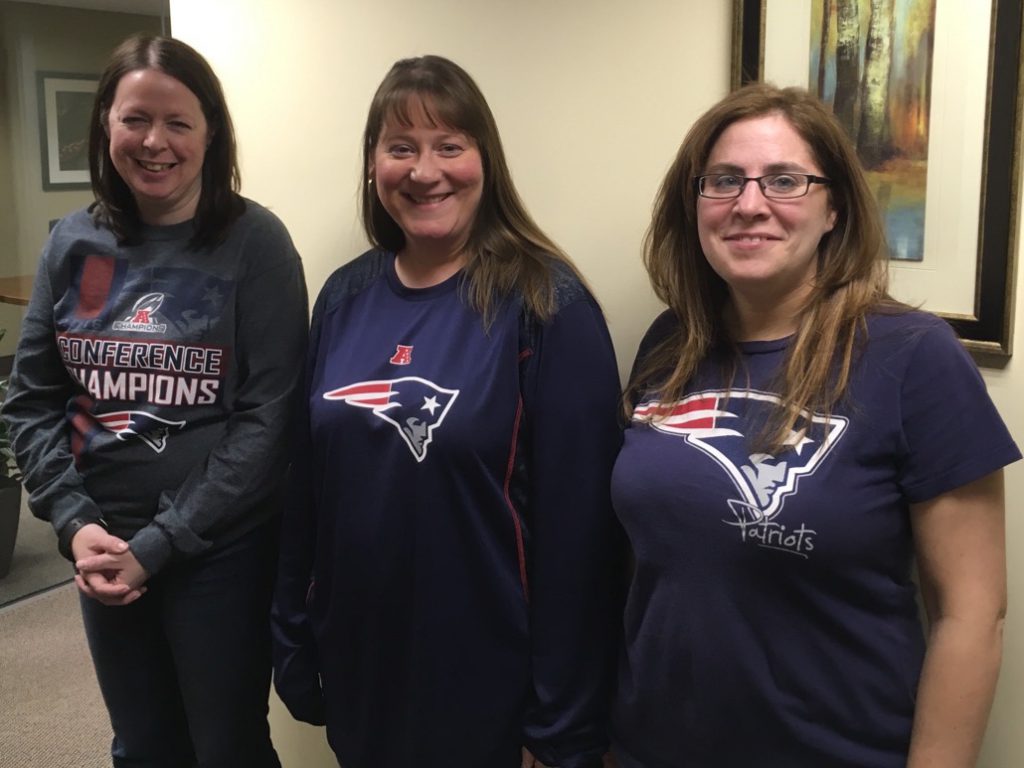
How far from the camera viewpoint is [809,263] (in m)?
1.19

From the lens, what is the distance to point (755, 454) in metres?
1.12

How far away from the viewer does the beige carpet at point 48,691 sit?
255 cm

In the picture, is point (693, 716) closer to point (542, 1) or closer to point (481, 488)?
point (481, 488)

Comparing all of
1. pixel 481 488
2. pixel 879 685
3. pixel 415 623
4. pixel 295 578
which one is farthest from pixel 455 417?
pixel 879 685

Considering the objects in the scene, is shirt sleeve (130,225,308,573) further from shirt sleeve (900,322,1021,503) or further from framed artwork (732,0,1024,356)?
shirt sleeve (900,322,1021,503)

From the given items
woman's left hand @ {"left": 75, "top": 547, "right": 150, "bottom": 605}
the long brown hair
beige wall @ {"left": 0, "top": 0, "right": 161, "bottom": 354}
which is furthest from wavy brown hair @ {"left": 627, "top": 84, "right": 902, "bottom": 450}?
beige wall @ {"left": 0, "top": 0, "right": 161, "bottom": 354}

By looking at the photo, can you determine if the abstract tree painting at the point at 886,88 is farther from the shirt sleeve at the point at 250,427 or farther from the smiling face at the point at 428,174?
the shirt sleeve at the point at 250,427

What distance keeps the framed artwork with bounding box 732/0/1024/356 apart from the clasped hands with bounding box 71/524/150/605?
1308 millimetres

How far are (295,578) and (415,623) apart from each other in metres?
0.28

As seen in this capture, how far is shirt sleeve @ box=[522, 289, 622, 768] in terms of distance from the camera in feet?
4.33

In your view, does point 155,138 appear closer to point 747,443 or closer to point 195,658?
point 195,658

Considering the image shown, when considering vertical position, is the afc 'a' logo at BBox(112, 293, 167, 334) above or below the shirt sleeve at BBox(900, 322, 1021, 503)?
above

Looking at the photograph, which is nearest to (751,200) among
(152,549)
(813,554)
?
(813,554)

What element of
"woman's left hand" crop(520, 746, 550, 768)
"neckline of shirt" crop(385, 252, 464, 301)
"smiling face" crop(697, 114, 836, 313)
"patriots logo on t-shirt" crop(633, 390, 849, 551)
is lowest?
"woman's left hand" crop(520, 746, 550, 768)
